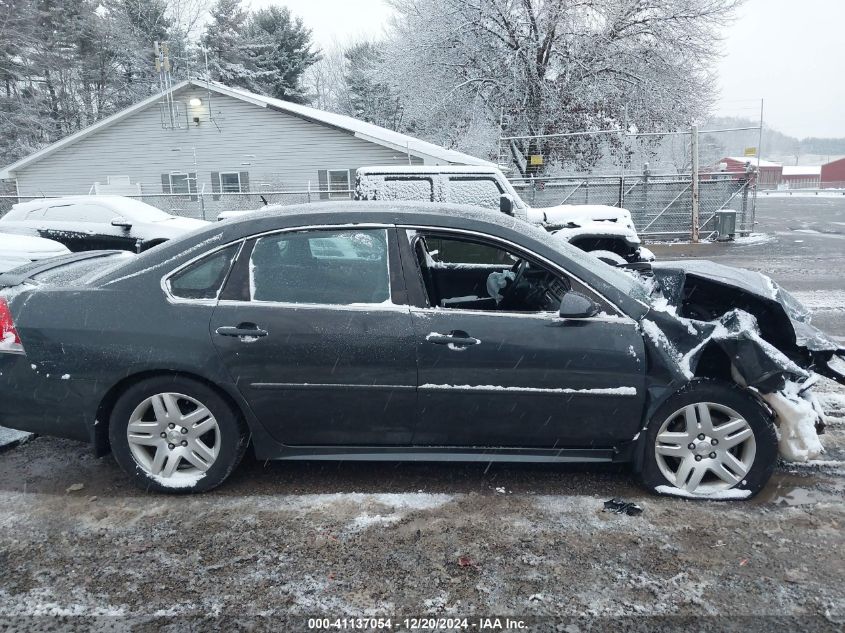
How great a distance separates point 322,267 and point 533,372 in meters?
1.24

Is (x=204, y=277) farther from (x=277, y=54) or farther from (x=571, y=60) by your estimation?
(x=277, y=54)

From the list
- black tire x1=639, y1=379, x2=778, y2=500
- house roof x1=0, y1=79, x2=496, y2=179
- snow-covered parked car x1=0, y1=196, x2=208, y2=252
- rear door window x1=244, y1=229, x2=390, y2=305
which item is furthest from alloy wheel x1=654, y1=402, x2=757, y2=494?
house roof x1=0, y1=79, x2=496, y2=179

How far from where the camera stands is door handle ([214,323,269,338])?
336 centimetres

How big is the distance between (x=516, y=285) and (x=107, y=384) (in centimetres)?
248

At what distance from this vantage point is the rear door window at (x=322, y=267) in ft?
11.3

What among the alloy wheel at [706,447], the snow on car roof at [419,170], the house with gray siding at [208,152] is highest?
the house with gray siding at [208,152]

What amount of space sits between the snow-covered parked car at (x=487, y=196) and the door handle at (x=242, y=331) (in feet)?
18.2

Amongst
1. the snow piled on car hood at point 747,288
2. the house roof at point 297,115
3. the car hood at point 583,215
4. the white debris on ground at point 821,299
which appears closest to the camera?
the snow piled on car hood at point 747,288

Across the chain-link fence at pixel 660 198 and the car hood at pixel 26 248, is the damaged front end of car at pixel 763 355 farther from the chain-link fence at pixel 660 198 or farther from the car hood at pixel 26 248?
the chain-link fence at pixel 660 198

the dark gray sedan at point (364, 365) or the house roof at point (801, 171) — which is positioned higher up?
the house roof at point (801, 171)

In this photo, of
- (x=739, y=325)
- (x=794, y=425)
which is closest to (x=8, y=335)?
(x=739, y=325)

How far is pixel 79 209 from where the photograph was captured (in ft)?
37.5

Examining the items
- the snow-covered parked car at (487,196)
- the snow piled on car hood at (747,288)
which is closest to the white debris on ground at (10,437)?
the snow piled on car hood at (747,288)

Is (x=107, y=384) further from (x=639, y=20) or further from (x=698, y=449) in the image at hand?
(x=639, y=20)
